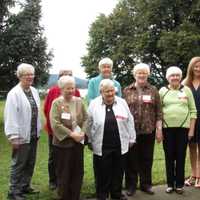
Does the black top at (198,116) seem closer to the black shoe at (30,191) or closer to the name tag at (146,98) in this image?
the name tag at (146,98)

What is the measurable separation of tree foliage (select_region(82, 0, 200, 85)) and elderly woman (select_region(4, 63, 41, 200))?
82.4 ft

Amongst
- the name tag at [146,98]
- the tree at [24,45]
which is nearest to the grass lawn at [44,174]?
the name tag at [146,98]

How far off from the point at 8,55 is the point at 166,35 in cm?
1640

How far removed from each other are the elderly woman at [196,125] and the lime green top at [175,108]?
0.38 metres

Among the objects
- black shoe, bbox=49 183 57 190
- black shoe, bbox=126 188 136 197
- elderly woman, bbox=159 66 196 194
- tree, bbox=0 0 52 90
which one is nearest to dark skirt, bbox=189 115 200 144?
elderly woman, bbox=159 66 196 194

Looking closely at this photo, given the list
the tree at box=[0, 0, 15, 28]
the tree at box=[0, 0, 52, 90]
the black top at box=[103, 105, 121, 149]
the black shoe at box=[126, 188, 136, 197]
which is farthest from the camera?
the tree at box=[0, 0, 15, 28]

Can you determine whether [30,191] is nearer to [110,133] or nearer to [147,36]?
[110,133]

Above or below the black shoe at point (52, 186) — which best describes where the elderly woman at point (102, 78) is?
above

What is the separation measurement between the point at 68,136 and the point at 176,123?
166 cm

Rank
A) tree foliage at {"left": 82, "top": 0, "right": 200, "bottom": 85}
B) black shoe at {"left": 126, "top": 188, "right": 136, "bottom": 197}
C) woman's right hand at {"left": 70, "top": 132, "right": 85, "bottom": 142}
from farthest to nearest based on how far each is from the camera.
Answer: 1. tree foliage at {"left": 82, "top": 0, "right": 200, "bottom": 85}
2. black shoe at {"left": 126, "top": 188, "right": 136, "bottom": 197}
3. woman's right hand at {"left": 70, "top": 132, "right": 85, "bottom": 142}

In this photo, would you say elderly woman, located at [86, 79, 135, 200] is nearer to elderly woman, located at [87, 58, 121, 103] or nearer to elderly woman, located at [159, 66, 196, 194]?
elderly woman, located at [87, 58, 121, 103]

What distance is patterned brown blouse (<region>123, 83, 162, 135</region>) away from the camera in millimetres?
6629

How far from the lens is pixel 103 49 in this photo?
40.4 meters

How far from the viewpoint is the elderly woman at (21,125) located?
616 cm
